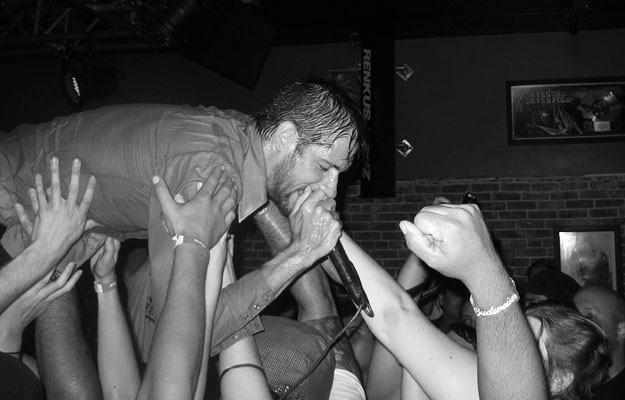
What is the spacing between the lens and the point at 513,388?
49.2 inches

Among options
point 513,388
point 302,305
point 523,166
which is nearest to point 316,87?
point 302,305

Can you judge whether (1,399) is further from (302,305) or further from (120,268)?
(120,268)

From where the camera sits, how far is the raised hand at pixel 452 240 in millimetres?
1169

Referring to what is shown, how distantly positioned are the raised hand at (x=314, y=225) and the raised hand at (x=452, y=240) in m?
0.63

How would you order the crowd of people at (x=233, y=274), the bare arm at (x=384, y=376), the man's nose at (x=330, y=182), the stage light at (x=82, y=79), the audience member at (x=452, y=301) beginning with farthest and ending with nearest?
the stage light at (x=82, y=79) < the audience member at (x=452, y=301) < the bare arm at (x=384, y=376) < the man's nose at (x=330, y=182) < the crowd of people at (x=233, y=274)

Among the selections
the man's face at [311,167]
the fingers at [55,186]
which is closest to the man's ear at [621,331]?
the man's face at [311,167]

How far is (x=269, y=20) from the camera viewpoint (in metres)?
6.16

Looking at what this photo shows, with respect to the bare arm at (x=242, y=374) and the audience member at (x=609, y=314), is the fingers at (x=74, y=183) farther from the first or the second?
the audience member at (x=609, y=314)

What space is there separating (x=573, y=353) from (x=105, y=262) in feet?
4.94

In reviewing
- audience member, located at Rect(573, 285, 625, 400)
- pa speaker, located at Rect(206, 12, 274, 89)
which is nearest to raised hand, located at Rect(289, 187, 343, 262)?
audience member, located at Rect(573, 285, 625, 400)

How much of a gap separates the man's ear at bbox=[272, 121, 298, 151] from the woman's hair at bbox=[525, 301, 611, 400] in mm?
944

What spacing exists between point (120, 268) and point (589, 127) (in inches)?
180

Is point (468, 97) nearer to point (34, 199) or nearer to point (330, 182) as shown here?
point (330, 182)

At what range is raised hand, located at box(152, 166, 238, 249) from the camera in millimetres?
1570
